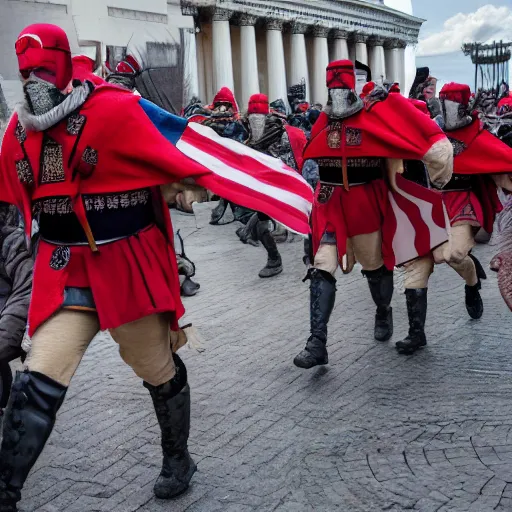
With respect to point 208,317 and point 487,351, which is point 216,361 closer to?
point 208,317

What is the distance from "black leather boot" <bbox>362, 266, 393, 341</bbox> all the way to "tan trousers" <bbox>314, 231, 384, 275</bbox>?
0.28 ft

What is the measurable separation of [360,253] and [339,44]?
153ft

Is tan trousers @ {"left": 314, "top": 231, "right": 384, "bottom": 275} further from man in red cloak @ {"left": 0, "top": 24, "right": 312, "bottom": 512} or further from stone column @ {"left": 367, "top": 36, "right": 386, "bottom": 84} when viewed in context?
stone column @ {"left": 367, "top": 36, "right": 386, "bottom": 84}

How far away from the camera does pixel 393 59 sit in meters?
57.2

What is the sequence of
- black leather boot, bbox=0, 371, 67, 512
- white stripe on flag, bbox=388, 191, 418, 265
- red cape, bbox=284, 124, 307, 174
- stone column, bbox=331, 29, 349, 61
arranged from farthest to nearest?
stone column, bbox=331, 29, 349, 61 → red cape, bbox=284, 124, 307, 174 → white stripe on flag, bbox=388, 191, 418, 265 → black leather boot, bbox=0, 371, 67, 512

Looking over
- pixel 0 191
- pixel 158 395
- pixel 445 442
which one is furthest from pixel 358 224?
pixel 0 191

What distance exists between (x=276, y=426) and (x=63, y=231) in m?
1.83

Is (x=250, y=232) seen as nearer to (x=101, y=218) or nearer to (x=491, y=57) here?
(x=101, y=218)

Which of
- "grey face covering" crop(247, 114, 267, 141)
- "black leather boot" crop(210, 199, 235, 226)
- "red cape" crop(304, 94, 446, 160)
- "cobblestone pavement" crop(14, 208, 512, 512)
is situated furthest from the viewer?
"black leather boot" crop(210, 199, 235, 226)

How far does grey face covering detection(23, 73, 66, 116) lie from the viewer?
2.93 meters

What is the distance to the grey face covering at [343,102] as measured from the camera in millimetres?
5117

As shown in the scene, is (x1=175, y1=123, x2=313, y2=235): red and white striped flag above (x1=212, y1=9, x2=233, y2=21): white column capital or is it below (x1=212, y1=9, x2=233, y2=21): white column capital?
below

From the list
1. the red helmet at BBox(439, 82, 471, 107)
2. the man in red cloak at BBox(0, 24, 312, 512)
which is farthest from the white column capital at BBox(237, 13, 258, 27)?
the man in red cloak at BBox(0, 24, 312, 512)

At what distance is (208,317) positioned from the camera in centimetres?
703
